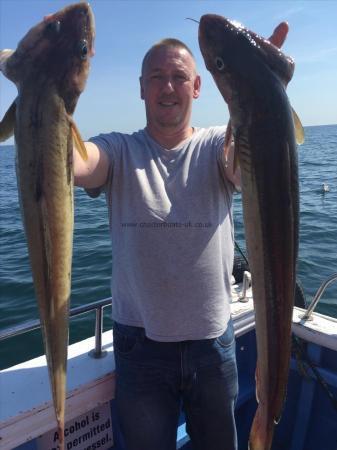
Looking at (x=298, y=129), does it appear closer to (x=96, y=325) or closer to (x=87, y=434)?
(x=96, y=325)

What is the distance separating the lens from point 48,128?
1625 millimetres

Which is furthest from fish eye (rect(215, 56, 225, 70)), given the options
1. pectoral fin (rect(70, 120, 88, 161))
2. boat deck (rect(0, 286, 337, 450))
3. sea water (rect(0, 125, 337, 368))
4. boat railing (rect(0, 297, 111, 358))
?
sea water (rect(0, 125, 337, 368))

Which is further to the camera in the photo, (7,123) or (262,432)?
(262,432)

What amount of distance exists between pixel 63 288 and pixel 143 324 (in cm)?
75

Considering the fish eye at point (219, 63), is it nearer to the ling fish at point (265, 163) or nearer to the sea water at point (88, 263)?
the ling fish at point (265, 163)

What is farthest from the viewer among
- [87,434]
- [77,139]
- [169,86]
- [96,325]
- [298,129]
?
[87,434]

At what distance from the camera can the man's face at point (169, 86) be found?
8.33 feet

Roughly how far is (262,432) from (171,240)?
1054 mm

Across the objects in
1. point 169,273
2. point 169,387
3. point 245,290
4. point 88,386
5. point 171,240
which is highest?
point 171,240

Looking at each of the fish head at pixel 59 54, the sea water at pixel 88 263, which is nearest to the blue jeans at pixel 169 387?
the fish head at pixel 59 54

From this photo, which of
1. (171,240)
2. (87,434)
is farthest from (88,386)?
(171,240)

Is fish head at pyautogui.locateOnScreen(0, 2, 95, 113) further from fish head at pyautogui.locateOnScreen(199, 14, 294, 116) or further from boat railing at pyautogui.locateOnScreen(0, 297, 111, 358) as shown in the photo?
boat railing at pyautogui.locateOnScreen(0, 297, 111, 358)

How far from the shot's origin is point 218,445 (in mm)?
2535

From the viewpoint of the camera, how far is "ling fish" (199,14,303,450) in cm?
164
